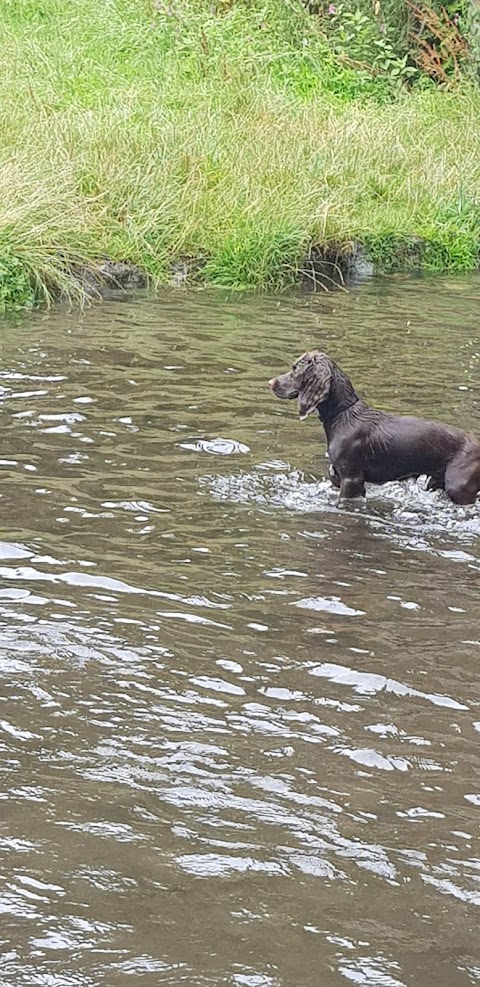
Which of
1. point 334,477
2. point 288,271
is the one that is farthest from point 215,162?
point 334,477

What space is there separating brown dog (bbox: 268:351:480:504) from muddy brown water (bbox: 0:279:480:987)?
0.57 ft

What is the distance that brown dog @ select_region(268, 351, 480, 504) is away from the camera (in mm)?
7328

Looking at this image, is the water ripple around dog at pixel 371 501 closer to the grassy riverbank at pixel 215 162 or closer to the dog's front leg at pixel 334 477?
the dog's front leg at pixel 334 477

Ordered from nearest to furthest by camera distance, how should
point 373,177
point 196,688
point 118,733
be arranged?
1. point 118,733
2. point 196,688
3. point 373,177

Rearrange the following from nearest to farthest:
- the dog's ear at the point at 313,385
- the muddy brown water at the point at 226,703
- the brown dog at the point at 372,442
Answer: the muddy brown water at the point at 226,703 < the brown dog at the point at 372,442 < the dog's ear at the point at 313,385

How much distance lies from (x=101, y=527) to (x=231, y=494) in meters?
0.97

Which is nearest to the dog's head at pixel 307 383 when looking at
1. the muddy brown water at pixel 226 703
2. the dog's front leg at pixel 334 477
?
the dog's front leg at pixel 334 477

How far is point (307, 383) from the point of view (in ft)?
24.5

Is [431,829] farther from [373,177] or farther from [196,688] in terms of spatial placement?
[373,177]

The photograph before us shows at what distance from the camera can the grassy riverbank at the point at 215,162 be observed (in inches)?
503

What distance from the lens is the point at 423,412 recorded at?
8.95m

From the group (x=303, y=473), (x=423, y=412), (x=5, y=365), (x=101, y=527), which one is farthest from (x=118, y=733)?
(x=5, y=365)

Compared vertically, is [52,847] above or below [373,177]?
below

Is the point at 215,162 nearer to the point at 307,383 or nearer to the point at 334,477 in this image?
the point at 307,383
